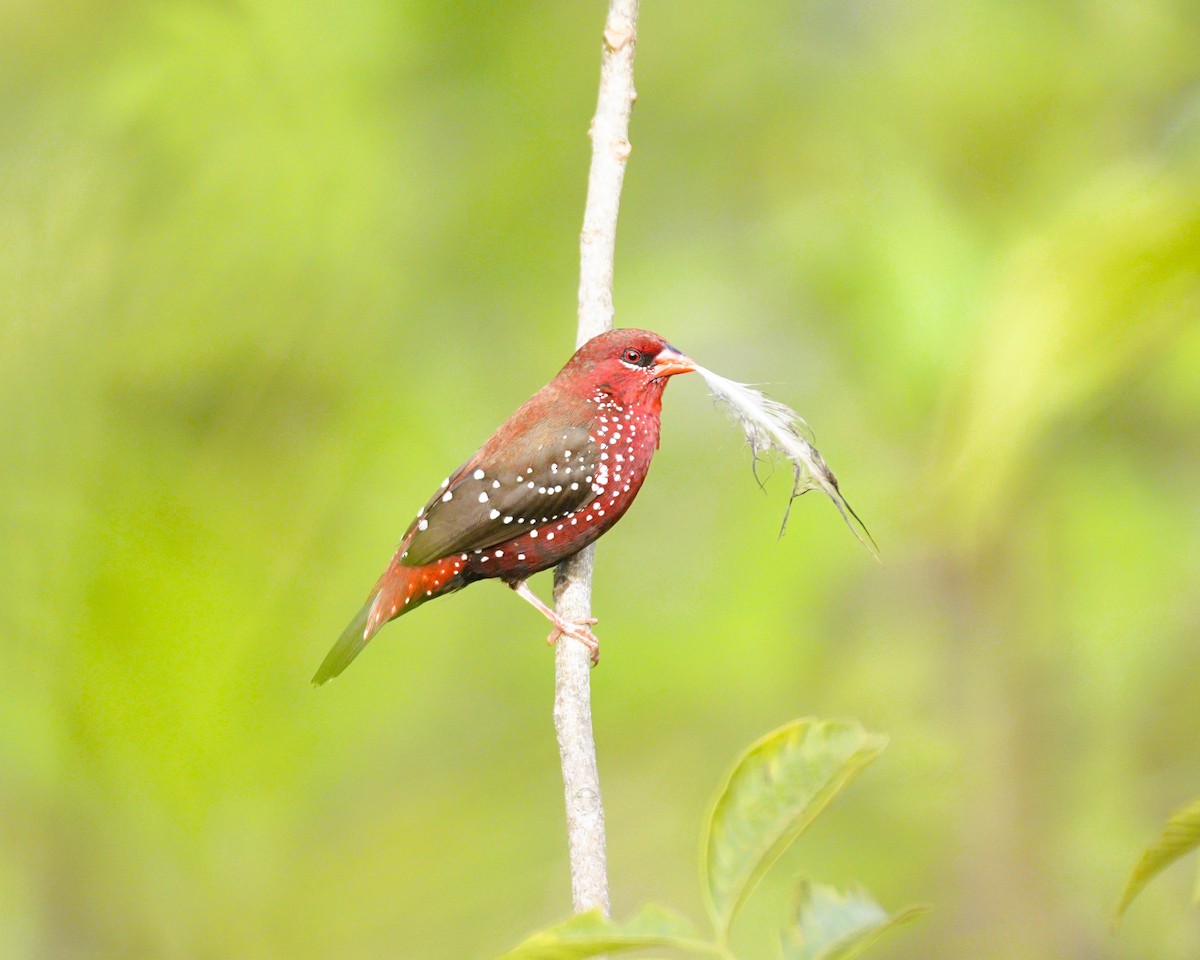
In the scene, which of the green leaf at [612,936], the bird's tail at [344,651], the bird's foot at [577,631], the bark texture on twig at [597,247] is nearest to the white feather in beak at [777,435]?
the bark texture on twig at [597,247]

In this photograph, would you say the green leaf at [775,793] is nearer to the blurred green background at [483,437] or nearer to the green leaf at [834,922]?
the green leaf at [834,922]

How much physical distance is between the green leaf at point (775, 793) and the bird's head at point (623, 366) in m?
2.00

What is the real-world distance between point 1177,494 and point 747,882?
3.11 m

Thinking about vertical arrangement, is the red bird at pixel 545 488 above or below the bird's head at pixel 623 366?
below

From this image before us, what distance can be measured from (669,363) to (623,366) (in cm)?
13

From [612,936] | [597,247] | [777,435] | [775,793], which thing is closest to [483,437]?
[597,247]

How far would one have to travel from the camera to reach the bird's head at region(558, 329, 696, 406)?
2.94 meters

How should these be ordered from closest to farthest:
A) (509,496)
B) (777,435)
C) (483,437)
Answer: (777,435)
(509,496)
(483,437)

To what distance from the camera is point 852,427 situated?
3.82 meters

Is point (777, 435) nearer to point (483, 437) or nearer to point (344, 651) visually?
point (344, 651)

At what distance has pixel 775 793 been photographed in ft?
3.22

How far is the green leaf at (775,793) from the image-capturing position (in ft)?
3.05

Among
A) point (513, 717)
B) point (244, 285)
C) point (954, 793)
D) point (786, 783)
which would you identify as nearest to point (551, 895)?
point (513, 717)

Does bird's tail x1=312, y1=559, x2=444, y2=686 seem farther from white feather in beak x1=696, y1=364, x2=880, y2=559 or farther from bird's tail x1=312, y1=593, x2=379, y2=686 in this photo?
white feather in beak x1=696, y1=364, x2=880, y2=559
